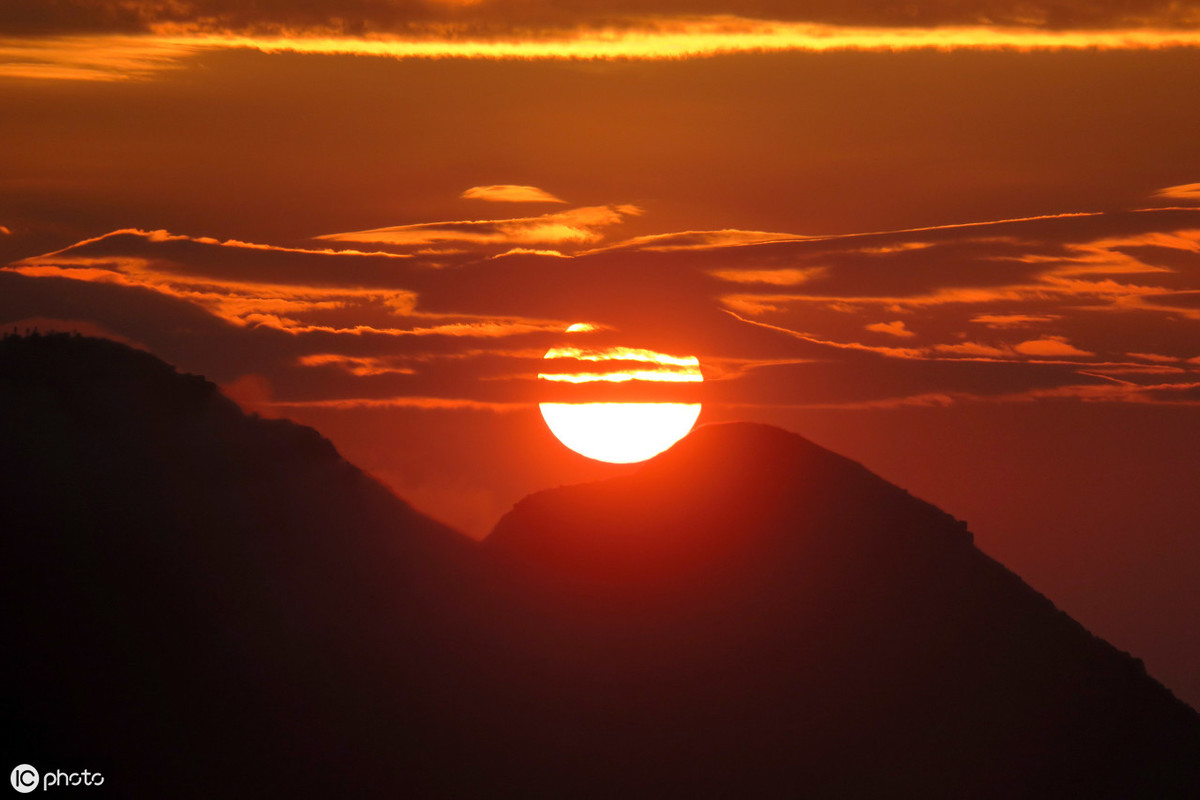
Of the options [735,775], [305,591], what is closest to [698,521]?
[735,775]

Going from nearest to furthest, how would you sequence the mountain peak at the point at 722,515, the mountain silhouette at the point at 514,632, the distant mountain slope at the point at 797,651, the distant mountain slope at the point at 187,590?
the distant mountain slope at the point at 187,590 → the mountain silhouette at the point at 514,632 → the distant mountain slope at the point at 797,651 → the mountain peak at the point at 722,515

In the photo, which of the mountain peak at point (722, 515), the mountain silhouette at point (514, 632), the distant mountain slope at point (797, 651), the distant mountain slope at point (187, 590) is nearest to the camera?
the distant mountain slope at point (187, 590)

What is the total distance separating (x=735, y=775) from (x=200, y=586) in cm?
3835

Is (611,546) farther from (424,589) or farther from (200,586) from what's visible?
(200,586)

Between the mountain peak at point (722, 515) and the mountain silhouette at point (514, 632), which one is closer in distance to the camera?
the mountain silhouette at point (514, 632)

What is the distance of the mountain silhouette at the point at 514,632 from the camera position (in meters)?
77.2

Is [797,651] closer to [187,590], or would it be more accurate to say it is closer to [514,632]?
[514,632]

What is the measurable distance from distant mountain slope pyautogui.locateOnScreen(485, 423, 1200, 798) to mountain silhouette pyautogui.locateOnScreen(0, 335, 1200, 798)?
0.23 meters

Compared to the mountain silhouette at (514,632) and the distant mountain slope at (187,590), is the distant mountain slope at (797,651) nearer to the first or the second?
the mountain silhouette at (514,632)

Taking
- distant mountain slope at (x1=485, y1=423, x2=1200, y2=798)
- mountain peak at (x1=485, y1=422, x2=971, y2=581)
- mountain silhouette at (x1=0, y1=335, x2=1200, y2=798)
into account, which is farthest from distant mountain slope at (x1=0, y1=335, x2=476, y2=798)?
mountain peak at (x1=485, y1=422, x2=971, y2=581)

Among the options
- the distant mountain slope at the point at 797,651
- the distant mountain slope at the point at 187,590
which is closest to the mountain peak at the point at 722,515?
the distant mountain slope at the point at 797,651

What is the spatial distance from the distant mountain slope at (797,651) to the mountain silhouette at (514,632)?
0.77 ft

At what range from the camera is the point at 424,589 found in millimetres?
96750

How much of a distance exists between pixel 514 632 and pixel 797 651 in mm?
22442
